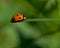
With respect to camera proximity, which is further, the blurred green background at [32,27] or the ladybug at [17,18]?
the blurred green background at [32,27]

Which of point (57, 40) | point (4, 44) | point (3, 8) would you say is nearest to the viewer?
point (57, 40)

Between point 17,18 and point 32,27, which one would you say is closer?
point 17,18

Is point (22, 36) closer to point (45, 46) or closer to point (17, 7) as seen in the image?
point (45, 46)

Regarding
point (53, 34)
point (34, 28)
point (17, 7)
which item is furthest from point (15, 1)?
point (53, 34)

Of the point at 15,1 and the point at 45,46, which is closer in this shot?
the point at 45,46

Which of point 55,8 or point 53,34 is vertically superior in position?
point 55,8

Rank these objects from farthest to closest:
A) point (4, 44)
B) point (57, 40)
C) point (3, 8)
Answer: point (3, 8), point (4, 44), point (57, 40)

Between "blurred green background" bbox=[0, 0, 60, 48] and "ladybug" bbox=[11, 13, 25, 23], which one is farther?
"blurred green background" bbox=[0, 0, 60, 48]

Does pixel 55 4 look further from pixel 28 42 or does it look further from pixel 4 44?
pixel 4 44
